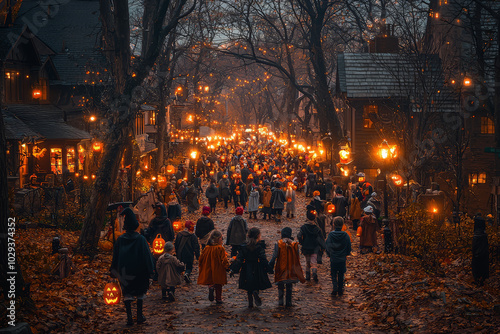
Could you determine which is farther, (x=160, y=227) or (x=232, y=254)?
(x=232, y=254)

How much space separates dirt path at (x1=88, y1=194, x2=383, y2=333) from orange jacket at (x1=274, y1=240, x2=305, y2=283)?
61cm

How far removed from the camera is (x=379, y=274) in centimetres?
1382

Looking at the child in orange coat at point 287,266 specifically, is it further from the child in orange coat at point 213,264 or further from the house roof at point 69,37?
the house roof at point 69,37

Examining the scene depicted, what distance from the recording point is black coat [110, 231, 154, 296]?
951cm

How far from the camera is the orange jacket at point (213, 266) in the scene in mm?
11156

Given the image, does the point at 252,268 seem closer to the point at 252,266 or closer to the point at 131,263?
the point at 252,266

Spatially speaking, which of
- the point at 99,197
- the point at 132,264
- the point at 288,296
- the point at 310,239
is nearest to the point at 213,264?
the point at 288,296

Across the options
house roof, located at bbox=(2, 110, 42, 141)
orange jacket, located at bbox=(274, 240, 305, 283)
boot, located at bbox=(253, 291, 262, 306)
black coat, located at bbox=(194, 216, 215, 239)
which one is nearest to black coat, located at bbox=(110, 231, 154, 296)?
boot, located at bbox=(253, 291, 262, 306)

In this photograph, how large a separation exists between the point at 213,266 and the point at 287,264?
1462mm

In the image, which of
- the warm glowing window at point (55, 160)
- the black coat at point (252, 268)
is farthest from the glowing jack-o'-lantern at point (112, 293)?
the warm glowing window at point (55, 160)

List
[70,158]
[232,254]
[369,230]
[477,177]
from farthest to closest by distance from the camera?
[70,158] → [477,177] → [369,230] → [232,254]

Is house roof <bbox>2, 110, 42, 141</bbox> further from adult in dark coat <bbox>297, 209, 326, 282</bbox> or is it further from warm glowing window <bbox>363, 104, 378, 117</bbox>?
warm glowing window <bbox>363, 104, 378, 117</bbox>

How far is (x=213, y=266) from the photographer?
1115 centimetres

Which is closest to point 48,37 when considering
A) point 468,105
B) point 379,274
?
point 468,105
